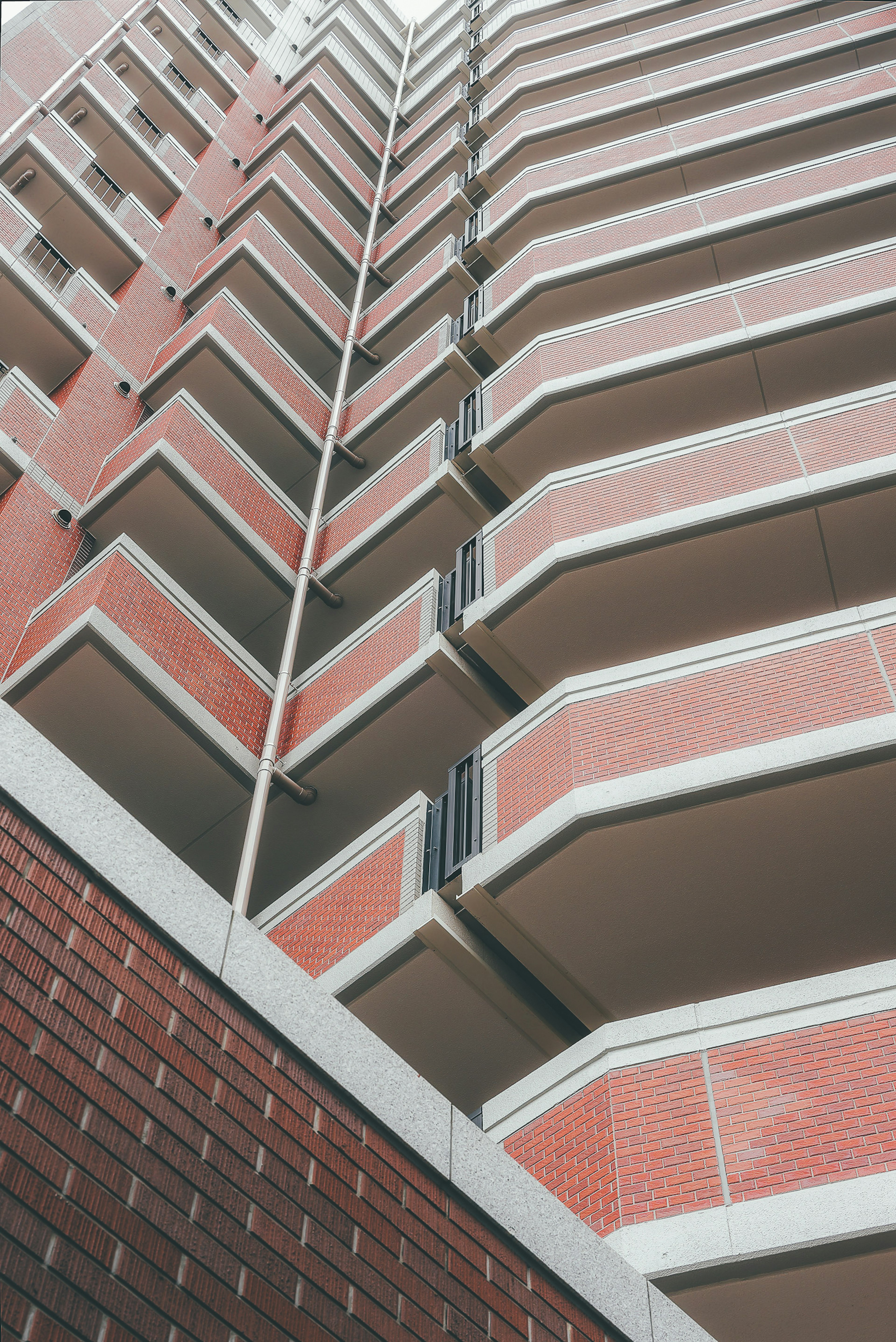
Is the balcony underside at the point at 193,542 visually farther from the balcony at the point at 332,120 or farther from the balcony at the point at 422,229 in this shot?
the balcony at the point at 332,120

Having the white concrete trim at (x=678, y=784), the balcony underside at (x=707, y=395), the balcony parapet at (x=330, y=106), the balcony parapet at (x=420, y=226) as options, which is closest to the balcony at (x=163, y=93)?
the balcony parapet at (x=330, y=106)

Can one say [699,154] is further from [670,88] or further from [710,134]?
[670,88]

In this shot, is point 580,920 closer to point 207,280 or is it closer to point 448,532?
point 448,532

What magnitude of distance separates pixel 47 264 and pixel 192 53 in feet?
37.9

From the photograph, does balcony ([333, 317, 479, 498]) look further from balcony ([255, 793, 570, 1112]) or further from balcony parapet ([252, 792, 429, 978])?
balcony ([255, 793, 570, 1112])

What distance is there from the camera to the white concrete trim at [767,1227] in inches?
261

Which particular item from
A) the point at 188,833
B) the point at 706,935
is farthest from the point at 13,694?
the point at 706,935

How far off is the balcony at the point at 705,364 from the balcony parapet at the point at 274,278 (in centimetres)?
672

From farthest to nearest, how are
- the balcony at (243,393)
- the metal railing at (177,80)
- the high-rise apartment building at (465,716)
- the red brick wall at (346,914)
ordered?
the metal railing at (177,80), the balcony at (243,393), the red brick wall at (346,914), the high-rise apartment building at (465,716)

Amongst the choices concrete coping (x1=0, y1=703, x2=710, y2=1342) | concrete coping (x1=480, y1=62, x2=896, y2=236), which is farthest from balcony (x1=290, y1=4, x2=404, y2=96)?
concrete coping (x1=0, y1=703, x2=710, y2=1342)

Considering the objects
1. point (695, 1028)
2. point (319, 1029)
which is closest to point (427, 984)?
point (695, 1028)

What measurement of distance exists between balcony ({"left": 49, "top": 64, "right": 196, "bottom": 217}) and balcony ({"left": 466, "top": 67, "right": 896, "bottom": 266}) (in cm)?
679

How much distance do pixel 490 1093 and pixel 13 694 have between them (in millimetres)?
5813

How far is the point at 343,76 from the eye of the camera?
30703 millimetres
